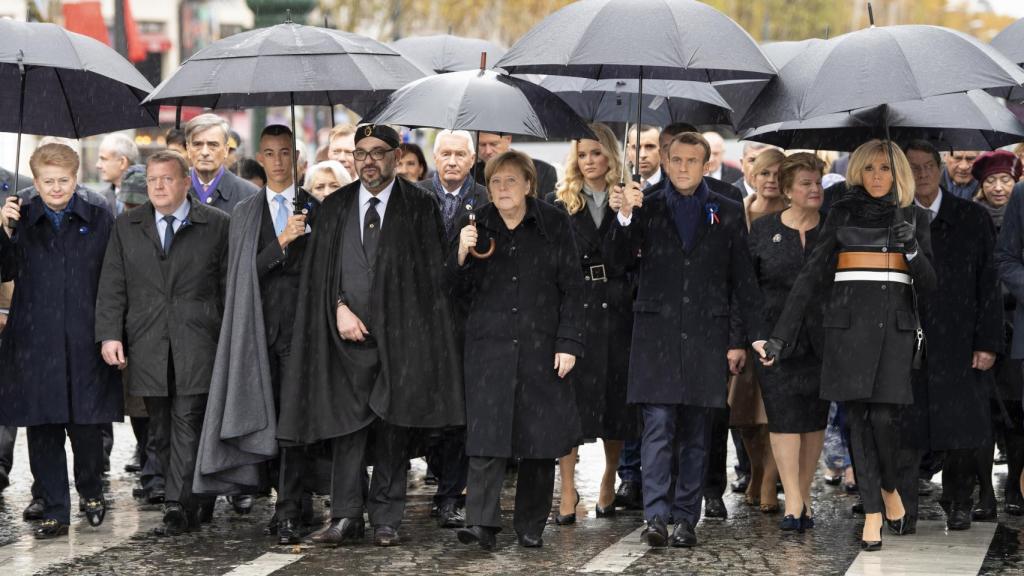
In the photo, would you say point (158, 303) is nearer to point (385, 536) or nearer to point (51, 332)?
point (51, 332)

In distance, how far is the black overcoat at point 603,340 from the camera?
31.6 feet

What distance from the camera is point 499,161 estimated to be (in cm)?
901

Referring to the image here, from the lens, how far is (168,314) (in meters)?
9.48

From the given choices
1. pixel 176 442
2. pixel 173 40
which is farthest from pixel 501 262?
pixel 173 40

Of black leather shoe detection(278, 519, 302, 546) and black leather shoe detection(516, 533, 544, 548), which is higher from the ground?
black leather shoe detection(278, 519, 302, 546)

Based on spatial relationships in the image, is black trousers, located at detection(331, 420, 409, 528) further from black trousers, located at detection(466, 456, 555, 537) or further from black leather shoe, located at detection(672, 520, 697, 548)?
black leather shoe, located at detection(672, 520, 697, 548)

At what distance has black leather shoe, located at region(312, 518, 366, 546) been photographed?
9.01m

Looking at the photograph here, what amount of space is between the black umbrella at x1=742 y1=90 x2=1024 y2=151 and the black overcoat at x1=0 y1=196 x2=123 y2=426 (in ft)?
12.3

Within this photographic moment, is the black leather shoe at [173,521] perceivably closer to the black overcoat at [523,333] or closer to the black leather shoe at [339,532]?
the black leather shoe at [339,532]

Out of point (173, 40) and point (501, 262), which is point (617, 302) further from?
point (173, 40)

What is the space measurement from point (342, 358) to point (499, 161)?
4.25ft

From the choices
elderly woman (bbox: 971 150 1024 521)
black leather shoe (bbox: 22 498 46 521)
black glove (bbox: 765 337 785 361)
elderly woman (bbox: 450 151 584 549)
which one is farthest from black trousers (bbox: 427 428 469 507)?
elderly woman (bbox: 971 150 1024 521)

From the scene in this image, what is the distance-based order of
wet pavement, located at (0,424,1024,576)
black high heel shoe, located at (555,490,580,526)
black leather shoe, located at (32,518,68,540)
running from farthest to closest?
1. black high heel shoe, located at (555,490,580,526)
2. black leather shoe, located at (32,518,68,540)
3. wet pavement, located at (0,424,1024,576)

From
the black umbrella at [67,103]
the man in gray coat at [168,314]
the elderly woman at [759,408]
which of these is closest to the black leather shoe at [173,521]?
the man in gray coat at [168,314]
